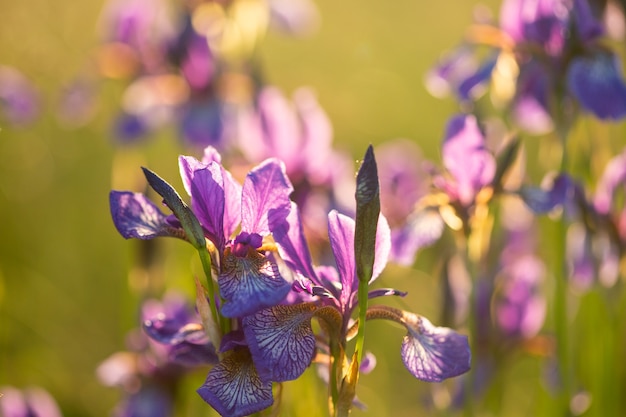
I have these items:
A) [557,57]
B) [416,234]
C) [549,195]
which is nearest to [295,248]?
[416,234]

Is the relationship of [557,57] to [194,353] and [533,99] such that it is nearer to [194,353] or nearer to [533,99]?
A: [533,99]

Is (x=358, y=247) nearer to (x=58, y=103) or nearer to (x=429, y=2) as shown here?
(x=58, y=103)

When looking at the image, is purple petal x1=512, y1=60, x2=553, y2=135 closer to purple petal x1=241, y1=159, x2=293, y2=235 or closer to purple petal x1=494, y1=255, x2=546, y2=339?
purple petal x1=494, y1=255, x2=546, y2=339

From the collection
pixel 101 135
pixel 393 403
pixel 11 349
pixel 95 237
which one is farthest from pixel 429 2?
pixel 11 349

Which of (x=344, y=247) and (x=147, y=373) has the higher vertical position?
(x=344, y=247)

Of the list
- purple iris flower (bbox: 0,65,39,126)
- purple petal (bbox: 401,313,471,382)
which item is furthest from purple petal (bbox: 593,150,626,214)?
purple iris flower (bbox: 0,65,39,126)

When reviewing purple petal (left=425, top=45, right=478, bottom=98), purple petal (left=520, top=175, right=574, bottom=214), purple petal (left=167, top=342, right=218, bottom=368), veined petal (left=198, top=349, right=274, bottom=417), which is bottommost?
purple petal (left=520, top=175, right=574, bottom=214)
